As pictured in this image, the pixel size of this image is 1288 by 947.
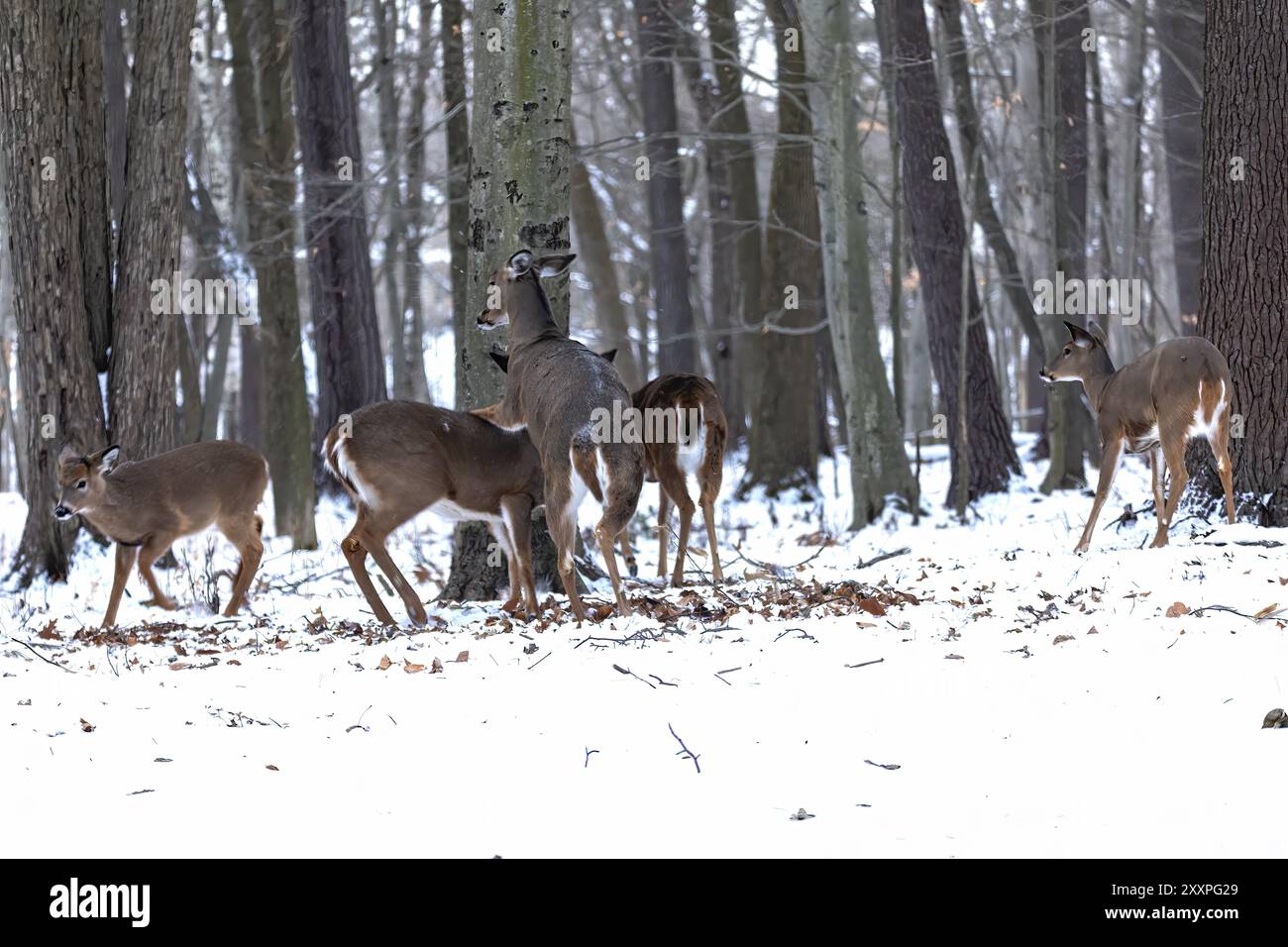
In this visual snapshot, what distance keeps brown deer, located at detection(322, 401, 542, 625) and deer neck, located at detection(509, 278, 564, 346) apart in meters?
0.59

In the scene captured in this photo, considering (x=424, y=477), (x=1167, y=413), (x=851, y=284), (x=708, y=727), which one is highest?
(x=851, y=284)

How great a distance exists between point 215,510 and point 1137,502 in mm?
8936

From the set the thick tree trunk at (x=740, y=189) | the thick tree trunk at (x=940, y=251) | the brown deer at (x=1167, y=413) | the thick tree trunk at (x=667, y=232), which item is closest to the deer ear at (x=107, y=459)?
the brown deer at (x=1167, y=413)

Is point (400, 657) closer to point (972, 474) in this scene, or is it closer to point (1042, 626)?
point (1042, 626)

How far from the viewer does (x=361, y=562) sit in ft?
27.5

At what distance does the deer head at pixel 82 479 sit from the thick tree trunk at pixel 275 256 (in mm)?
4513

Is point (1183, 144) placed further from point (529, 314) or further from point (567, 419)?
point (567, 419)

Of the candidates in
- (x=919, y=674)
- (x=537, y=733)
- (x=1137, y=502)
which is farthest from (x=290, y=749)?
(x=1137, y=502)

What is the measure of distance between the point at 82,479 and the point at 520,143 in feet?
12.0

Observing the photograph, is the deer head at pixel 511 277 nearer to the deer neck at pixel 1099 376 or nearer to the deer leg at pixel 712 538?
the deer leg at pixel 712 538

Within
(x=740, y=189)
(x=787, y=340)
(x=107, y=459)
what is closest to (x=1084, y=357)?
(x=107, y=459)

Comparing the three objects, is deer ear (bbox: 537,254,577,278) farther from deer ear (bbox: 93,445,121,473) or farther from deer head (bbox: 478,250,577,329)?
deer ear (bbox: 93,445,121,473)

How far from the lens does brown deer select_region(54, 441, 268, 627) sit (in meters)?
9.39

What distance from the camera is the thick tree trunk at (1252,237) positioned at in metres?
9.40
